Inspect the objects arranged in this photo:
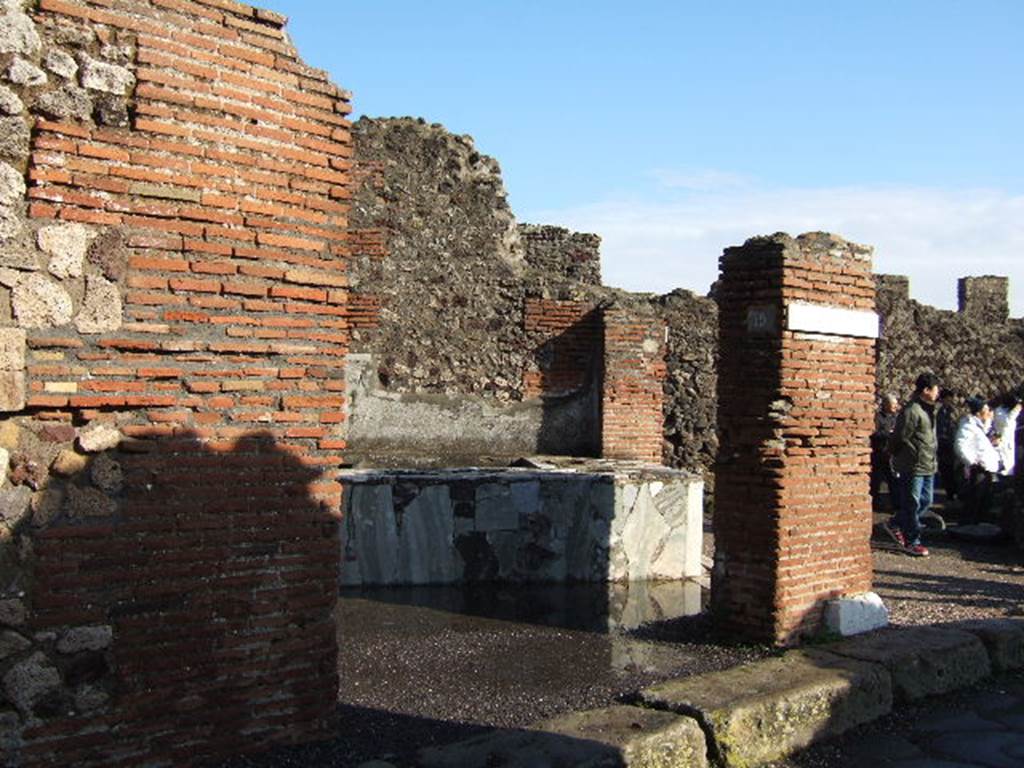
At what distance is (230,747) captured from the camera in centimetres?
361

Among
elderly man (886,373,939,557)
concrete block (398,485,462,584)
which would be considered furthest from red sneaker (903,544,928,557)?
concrete block (398,485,462,584)

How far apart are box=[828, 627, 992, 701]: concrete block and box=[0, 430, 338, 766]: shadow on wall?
280 centimetres

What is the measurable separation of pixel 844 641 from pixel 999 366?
11.7 m

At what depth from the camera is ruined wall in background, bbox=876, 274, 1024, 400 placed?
1481cm

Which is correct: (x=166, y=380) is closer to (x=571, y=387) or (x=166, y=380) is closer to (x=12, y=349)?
(x=12, y=349)

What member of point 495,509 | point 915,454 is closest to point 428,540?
point 495,509

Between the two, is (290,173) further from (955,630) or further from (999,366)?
(999,366)

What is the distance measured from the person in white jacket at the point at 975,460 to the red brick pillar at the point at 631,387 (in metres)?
3.22

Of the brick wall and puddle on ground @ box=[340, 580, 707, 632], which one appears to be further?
the brick wall

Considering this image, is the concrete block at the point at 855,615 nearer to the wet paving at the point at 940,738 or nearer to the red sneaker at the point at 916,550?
the wet paving at the point at 940,738

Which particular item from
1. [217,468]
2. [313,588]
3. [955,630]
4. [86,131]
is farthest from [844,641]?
[86,131]

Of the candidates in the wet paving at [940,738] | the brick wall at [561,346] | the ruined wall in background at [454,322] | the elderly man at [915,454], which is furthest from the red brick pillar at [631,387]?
the wet paving at [940,738]

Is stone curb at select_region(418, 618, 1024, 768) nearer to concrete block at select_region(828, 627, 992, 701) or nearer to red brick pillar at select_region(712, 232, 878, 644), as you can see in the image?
concrete block at select_region(828, 627, 992, 701)

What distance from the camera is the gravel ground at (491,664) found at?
13.4ft
